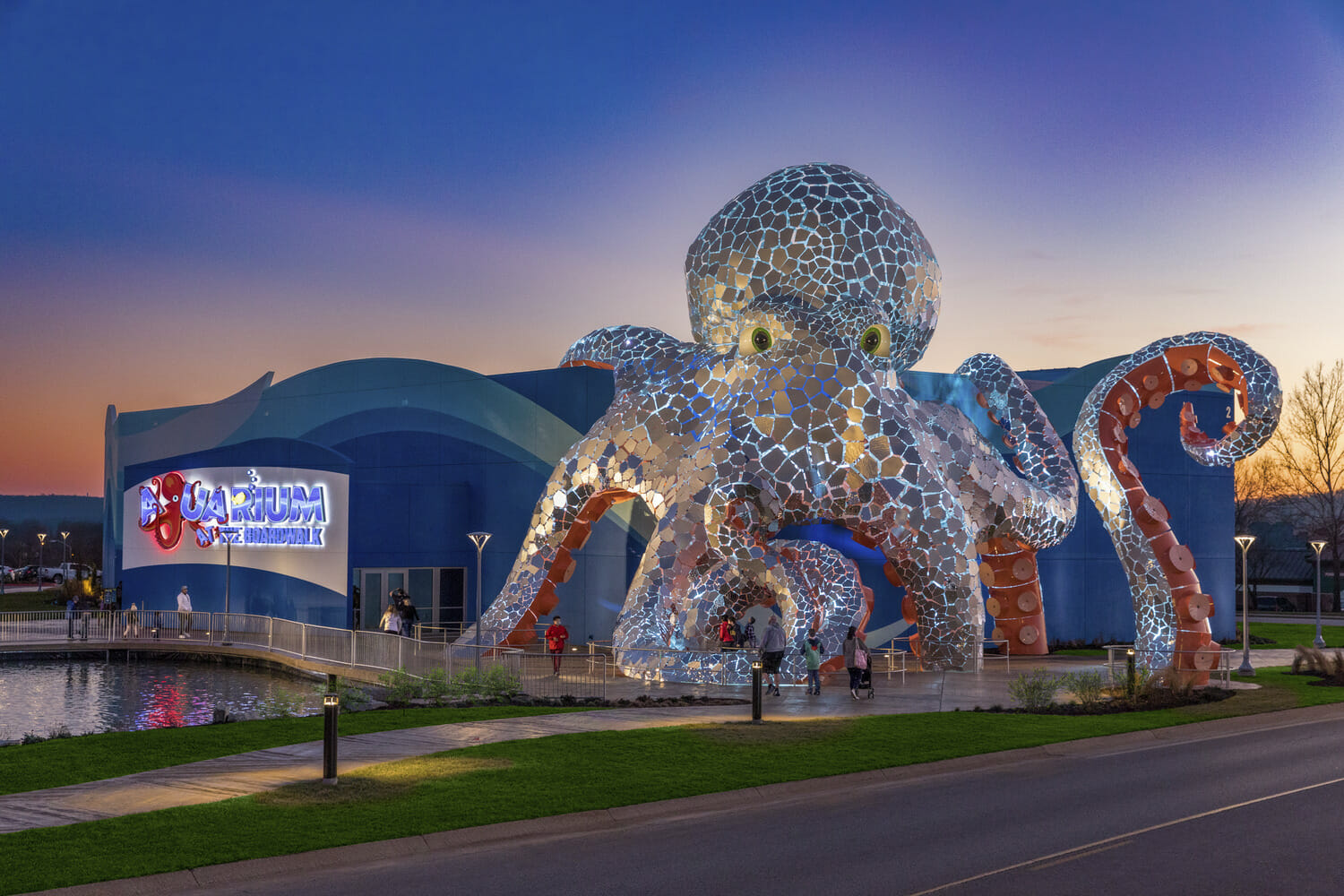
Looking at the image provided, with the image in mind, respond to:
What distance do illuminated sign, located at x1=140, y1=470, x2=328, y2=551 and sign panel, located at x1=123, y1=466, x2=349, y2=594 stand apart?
0.08 feet

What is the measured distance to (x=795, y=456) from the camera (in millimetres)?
22891

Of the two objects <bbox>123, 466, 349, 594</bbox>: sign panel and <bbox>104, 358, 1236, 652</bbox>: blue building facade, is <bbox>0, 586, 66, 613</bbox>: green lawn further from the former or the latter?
<bbox>104, 358, 1236, 652</bbox>: blue building facade

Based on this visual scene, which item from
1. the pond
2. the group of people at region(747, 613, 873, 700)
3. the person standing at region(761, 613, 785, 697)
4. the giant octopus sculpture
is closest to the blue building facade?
the pond

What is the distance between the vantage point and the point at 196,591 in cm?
3931

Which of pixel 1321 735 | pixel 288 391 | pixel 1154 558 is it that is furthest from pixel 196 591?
pixel 1321 735

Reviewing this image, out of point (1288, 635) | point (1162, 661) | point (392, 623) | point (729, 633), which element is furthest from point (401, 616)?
point (1288, 635)

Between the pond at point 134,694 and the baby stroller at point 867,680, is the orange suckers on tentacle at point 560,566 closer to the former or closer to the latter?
Answer: the pond at point 134,694

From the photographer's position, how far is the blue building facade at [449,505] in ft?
113

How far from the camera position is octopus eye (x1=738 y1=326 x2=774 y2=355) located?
24188 millimetres

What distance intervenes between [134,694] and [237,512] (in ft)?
38.3

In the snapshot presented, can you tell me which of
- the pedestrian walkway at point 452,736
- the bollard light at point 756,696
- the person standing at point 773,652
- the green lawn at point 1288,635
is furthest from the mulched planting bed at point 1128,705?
the green lawn at point 1288,635

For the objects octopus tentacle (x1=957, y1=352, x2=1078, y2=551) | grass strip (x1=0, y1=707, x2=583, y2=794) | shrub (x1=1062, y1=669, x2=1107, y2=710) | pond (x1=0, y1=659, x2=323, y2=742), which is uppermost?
octopus tentacle (x1=957, y1=352, x2=1078, y2=551)

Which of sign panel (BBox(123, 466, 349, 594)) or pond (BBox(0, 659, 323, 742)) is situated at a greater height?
sign panel (BBox(123, 466, 349, 594))

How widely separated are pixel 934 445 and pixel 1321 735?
8.58m
